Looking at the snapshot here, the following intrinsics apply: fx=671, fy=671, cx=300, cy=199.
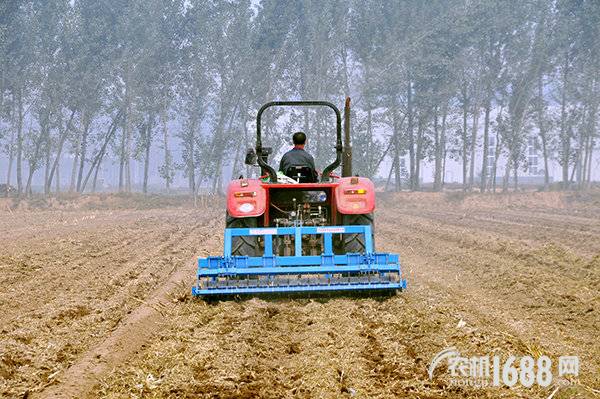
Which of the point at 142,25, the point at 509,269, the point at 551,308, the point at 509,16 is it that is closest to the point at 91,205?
the point at 142,25

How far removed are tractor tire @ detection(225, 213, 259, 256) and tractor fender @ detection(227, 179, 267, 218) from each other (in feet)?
0.82

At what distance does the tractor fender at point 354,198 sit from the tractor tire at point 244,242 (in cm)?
102

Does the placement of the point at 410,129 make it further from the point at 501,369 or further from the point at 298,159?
the point at 501,369

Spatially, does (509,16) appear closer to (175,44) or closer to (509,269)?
(175,44)

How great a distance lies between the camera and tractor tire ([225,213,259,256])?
7484 millimetres

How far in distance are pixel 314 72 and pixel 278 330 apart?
34675 mm

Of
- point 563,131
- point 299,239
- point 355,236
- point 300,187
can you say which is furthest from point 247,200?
point 563,131

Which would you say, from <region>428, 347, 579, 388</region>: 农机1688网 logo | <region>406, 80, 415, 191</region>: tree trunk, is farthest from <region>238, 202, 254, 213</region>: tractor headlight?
<region>406, 80, 415, 191</region>: tree trunk

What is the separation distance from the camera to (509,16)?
34844 millimetres

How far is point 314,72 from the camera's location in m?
39.2

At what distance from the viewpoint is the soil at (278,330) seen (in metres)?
4.07

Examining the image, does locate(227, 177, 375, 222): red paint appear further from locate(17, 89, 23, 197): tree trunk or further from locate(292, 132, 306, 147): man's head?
locate(17, 89, 23, 197): tree trunk

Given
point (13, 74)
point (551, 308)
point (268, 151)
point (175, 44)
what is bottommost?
point (551, 308)

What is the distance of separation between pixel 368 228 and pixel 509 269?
3.24 meters
